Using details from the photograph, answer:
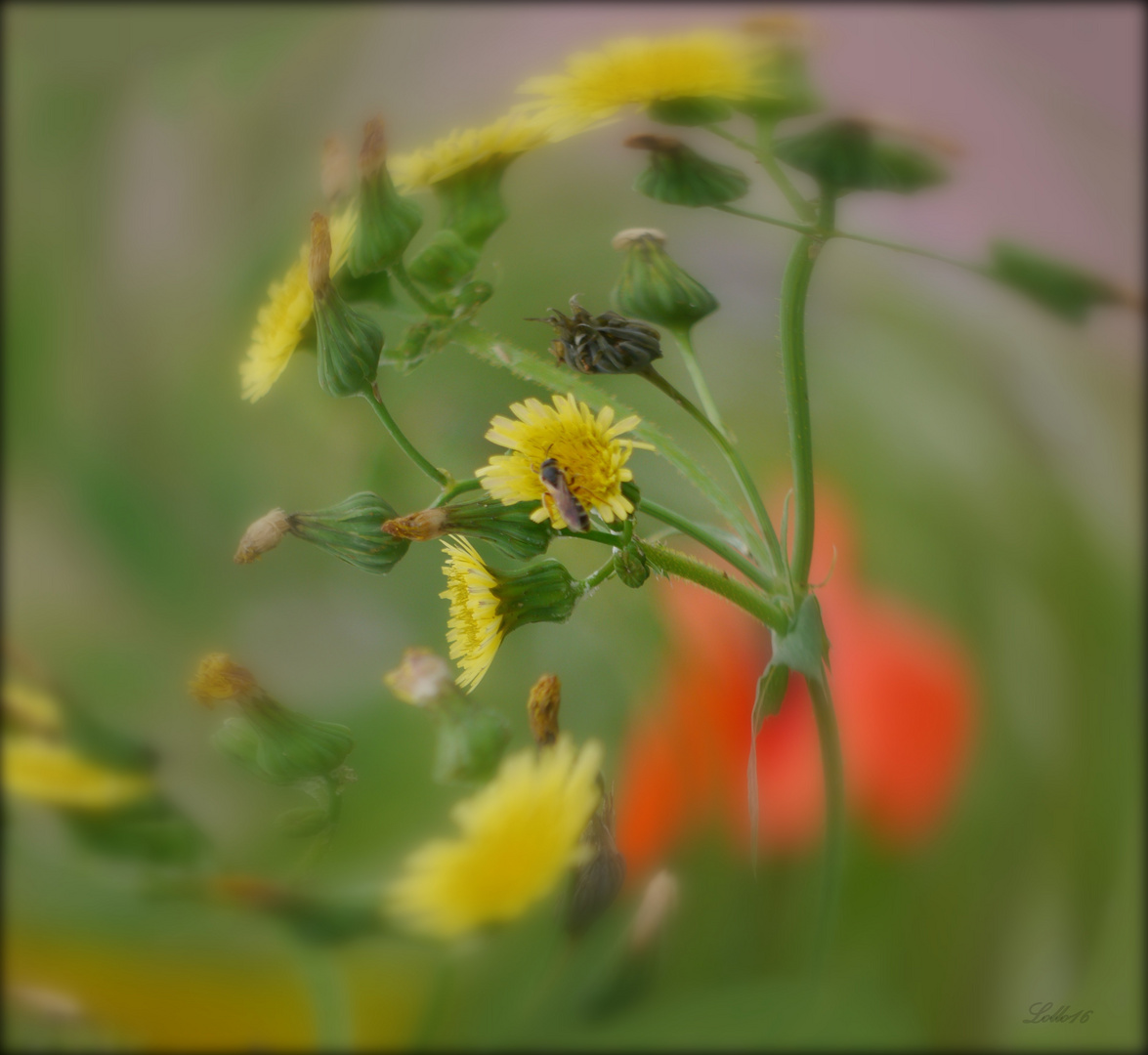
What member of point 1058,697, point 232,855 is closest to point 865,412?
point 1058,697

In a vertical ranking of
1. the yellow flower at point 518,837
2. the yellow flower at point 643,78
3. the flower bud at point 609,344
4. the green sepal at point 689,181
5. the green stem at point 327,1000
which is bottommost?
the green stem at point 327,1000

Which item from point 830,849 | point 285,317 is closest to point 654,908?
point 830,849

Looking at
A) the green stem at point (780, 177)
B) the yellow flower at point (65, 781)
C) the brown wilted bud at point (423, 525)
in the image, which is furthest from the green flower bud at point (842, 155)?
the yellow flower at point (65, 781)

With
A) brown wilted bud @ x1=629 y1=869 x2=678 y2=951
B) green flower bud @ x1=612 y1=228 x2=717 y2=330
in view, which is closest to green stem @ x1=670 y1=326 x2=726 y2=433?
green flower bud @ x1=612 y1=228 x2=717 y2=330

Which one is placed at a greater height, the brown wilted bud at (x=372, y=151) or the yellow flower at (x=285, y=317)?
the brown wilted bud at (x=372, y=151)

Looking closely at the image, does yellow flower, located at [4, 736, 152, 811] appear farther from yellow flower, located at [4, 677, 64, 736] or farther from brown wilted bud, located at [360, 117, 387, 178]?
brown wilted bud, located at [360, 117, 387, 178]

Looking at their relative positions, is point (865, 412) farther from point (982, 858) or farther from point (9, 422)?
point (9, 422)

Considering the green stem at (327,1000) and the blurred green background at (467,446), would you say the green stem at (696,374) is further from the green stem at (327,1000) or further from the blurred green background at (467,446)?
the green stem at (327,1000)
